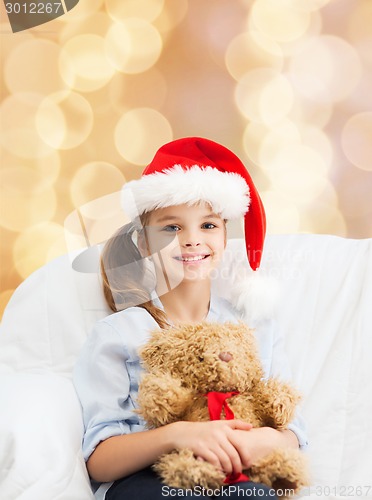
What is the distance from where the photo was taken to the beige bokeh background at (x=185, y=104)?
5.77ft

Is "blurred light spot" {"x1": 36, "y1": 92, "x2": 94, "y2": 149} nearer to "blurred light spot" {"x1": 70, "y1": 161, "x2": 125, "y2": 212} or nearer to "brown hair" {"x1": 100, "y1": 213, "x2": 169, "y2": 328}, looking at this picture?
"blurred light spot" {"x1": 70, "y1": 161, "x2": 125, "y2": 212}

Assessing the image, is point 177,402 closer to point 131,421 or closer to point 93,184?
point 131,421

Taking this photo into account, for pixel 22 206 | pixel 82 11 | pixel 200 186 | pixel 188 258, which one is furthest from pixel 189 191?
pixel 82 11

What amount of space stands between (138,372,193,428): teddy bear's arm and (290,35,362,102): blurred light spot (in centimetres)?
117

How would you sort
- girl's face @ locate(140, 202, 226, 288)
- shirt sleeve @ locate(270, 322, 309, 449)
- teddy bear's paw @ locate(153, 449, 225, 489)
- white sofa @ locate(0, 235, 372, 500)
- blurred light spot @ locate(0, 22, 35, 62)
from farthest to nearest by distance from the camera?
1. blurred light spot @ locate(0, 22, 35, 62)
2. girl's face @ locate(140, 202, 226, 288)
3. shirt sleeve @ locate(270, 322, 309, 449)
4. white sofa @ locate(0, 235, 372, 500)
5. teddy bear's paw @ locate(153, 449, 225, 489)

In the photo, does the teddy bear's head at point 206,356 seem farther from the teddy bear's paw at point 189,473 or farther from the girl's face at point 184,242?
the girl's face at point 184,242

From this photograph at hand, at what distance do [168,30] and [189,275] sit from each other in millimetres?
946

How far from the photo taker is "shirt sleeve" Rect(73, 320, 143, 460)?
1.01m

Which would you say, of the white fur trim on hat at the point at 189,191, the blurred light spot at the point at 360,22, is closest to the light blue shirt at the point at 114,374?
the white fur trim on hat at the point at 189,191

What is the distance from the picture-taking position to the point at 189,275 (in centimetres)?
117

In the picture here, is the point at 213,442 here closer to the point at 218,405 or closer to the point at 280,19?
the point at 218,405

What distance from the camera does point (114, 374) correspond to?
1.05 metres

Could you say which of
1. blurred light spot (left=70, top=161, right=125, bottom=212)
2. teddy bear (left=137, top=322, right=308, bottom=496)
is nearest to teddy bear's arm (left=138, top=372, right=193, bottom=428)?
teddy bear (left=137, top=322, right=308, bottom=496)

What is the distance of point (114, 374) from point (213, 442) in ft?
0.82
